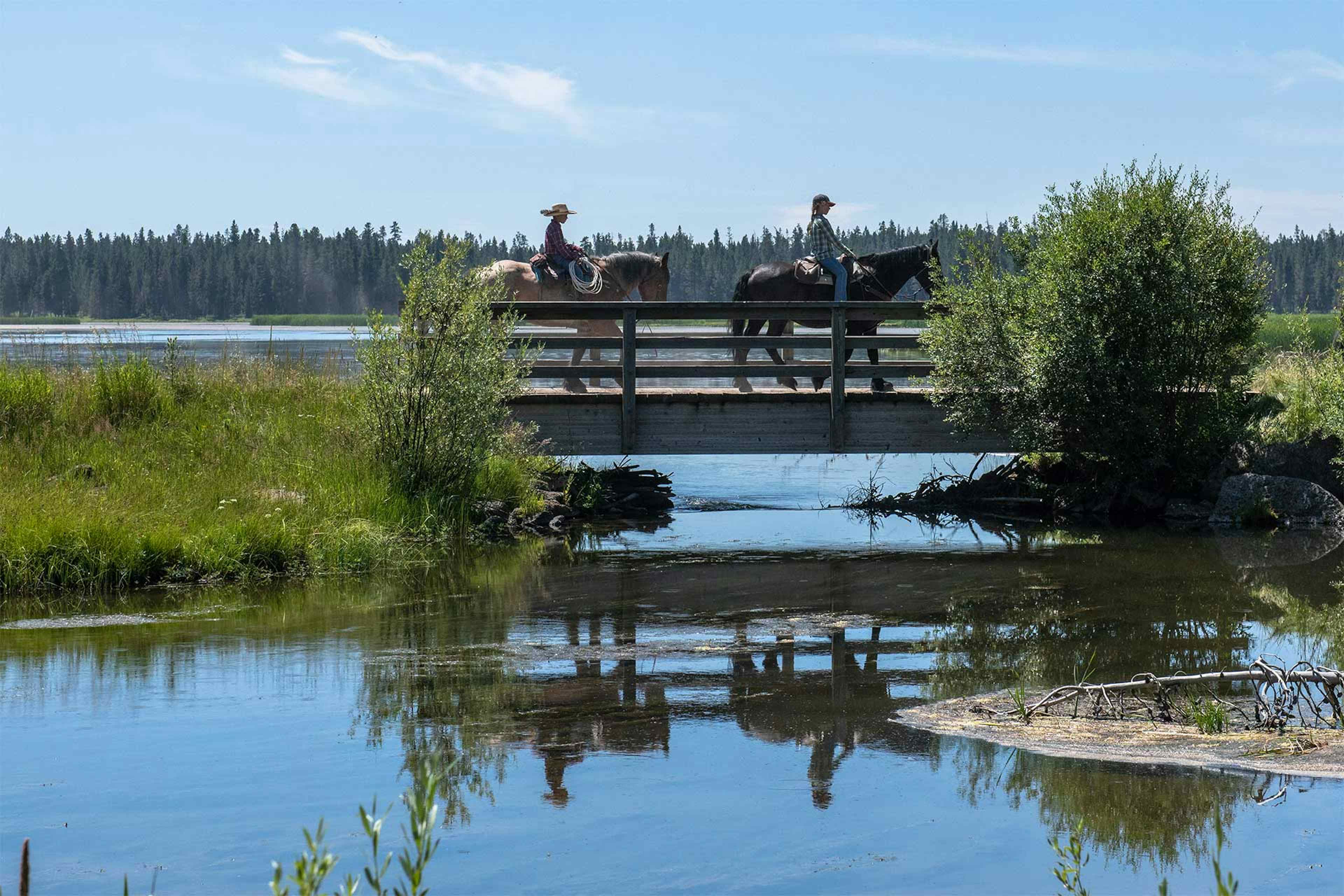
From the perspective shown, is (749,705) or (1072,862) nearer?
(1072,862)

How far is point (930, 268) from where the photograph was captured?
1659 centimetres

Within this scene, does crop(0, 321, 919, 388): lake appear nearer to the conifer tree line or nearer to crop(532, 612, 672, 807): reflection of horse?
crop(532, 612, 672, 807): reflection of horse

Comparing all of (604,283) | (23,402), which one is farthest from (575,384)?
(23,402)

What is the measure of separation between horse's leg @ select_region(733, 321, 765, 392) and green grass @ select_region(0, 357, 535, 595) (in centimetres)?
319

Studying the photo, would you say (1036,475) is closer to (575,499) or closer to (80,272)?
(575,499)

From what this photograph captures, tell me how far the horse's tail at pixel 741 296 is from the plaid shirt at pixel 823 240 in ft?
3.59

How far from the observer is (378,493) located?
12422 mm

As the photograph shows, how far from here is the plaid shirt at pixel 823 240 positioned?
1717cm

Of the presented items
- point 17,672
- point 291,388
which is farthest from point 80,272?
point 17,672

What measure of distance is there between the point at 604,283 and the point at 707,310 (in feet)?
10.6

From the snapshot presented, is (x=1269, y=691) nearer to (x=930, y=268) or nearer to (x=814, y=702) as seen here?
(x=814, y=702)

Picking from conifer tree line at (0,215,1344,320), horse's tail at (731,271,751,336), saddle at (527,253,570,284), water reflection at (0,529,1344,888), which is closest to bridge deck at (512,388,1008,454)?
horse's tail at (731,271,751,336)

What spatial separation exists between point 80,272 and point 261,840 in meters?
136

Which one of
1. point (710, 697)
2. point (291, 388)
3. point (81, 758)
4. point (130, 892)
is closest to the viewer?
point (130, 892)
